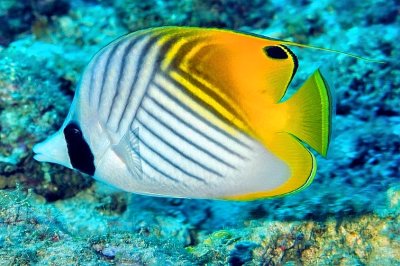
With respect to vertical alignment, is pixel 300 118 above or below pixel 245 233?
above

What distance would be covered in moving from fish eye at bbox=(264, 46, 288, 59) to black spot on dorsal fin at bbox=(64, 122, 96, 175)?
690 millimetres

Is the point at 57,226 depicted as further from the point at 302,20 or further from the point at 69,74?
the point at 302,20

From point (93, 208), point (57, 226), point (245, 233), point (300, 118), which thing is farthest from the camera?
point (93, 208)

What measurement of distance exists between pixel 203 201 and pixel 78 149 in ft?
4.73

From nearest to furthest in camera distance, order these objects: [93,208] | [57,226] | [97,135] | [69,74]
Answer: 1. [97,135]
2. [57,226]
3. [93,208]
4. [69,74]

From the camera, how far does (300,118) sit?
141 cm

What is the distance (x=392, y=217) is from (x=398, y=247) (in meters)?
0.14

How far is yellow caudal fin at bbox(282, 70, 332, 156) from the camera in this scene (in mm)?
1401

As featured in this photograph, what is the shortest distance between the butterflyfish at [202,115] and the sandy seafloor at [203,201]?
0.65ft

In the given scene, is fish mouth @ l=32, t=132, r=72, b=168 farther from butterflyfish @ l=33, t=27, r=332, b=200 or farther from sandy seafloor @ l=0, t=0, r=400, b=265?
sandy seafloor @ l=0, t=0, r=400, b=265

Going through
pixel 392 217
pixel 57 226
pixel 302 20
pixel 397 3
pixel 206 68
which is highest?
pixel 397 3

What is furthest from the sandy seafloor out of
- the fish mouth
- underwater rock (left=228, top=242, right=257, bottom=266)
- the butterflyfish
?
the fish mouth

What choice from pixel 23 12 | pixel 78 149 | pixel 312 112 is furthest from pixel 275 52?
pixel 23 12

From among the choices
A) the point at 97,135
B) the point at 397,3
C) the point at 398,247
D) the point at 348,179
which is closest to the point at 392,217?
the point at 398,247
